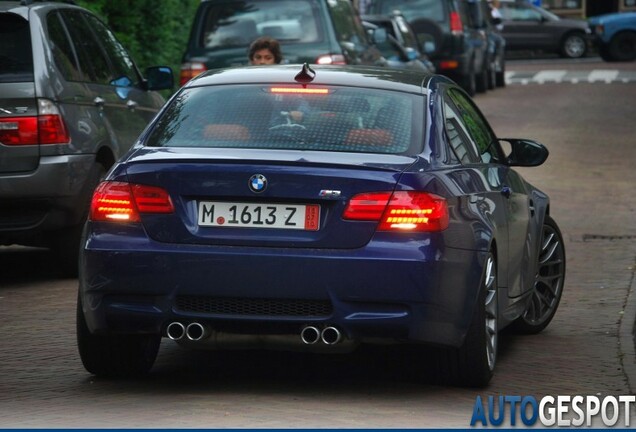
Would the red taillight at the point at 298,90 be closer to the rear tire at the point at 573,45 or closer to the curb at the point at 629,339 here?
the curb at the point at 629,339

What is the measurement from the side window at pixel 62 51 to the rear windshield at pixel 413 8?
2113cm

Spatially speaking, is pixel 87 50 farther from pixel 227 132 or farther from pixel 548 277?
pixel 227 132

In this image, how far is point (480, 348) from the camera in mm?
7492

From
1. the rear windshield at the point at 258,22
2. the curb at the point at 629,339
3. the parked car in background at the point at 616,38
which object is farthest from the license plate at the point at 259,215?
the parked car in background at the point at 616,38

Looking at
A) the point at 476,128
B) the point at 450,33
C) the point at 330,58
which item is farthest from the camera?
the point at 450,33

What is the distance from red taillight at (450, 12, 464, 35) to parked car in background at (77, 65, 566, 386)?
78.2 ft

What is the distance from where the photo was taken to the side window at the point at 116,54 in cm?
1245

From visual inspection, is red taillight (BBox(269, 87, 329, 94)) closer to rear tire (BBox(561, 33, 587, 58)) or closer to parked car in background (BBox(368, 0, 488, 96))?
parked car in background (BBox(368, 0, 488, 96))

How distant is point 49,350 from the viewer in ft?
29.0

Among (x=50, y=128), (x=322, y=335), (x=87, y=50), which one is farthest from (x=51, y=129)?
(x=322, y=335)

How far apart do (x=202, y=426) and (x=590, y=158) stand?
47.7ft

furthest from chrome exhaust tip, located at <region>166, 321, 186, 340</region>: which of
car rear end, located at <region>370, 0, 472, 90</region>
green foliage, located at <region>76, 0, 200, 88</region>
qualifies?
car rear end, located at <region>370, 0, 472, 90</region>

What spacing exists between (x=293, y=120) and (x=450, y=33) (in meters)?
24.1

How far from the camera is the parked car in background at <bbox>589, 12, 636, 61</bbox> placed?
45.5 metres
